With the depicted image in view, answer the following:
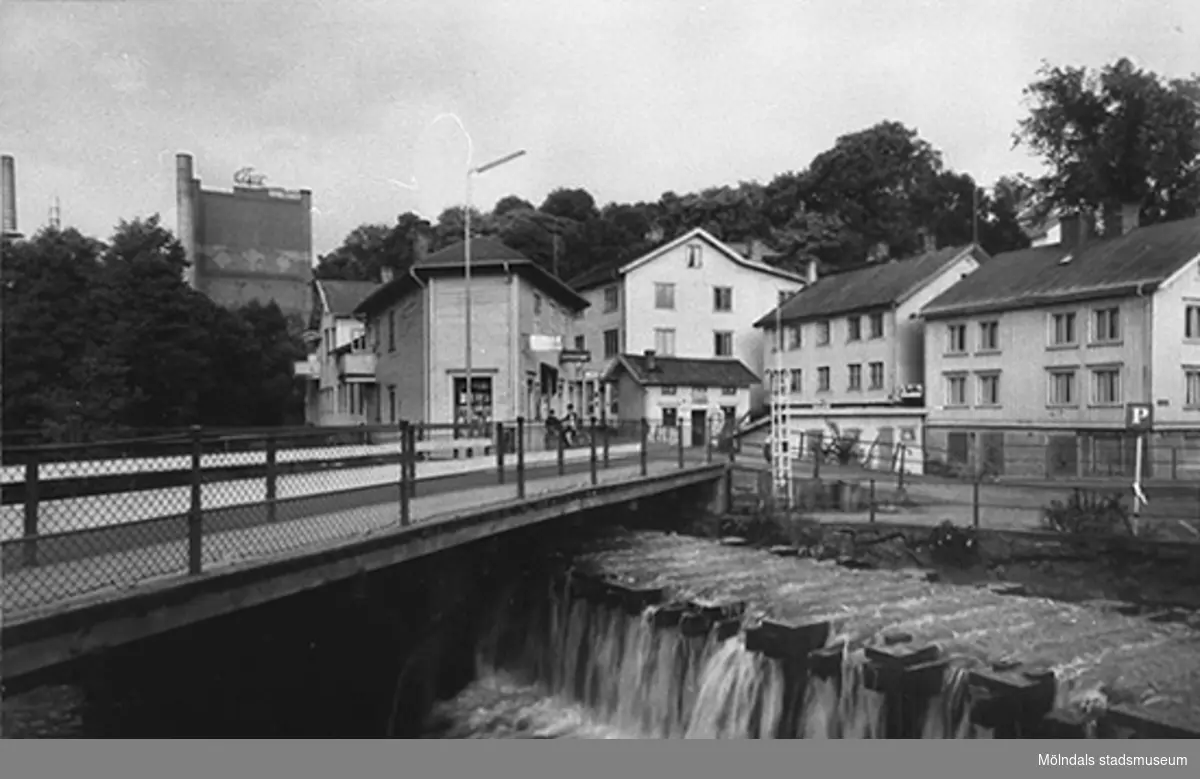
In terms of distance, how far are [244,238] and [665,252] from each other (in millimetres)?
4501

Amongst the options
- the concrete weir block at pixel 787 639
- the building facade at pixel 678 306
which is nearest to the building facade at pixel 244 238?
the concrete weir block at pixel 787 639

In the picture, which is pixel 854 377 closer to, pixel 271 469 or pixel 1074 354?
pixel 1074 354

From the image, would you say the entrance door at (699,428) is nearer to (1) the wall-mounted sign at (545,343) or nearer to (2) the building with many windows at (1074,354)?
(1) the wall-mounted sign at (545,343)

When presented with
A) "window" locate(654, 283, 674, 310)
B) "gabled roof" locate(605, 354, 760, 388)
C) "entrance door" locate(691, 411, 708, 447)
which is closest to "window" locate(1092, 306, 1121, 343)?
"gabled roof" locate(605, 354, 760, 388)

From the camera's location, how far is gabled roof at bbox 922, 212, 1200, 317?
4.68 metres

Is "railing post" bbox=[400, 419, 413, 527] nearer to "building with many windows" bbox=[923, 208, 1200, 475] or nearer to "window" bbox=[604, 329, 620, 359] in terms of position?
"building with many windows" bbox=[923, 208, 1200, 475]

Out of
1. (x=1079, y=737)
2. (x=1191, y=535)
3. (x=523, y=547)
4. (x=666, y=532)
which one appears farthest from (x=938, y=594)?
(x=666, y=532)

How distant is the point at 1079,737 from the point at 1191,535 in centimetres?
259

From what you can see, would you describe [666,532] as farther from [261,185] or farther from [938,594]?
[261,185]

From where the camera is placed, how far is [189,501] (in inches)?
128

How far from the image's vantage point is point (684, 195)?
20.7 feet

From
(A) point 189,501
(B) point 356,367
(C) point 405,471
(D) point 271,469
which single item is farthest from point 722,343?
(A) point 189,501

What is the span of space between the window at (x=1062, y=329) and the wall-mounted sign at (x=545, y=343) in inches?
185
